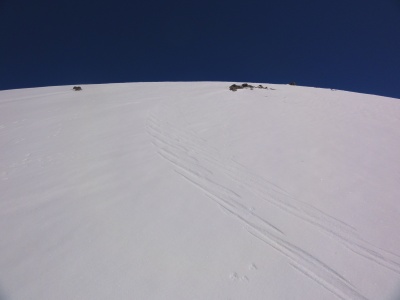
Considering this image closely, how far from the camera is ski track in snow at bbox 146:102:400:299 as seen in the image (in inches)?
88.6

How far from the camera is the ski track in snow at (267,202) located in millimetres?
2250

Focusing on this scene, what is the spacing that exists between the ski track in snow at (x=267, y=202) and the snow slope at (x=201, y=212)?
0.02 meters

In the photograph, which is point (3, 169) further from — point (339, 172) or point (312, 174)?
point (339, 172)

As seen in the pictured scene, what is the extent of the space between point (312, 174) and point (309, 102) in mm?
6202

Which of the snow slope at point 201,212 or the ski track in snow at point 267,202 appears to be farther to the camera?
the ski track in snow at point 267,202

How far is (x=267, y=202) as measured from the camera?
3215 millimetres

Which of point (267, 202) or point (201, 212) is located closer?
point (201, 212)

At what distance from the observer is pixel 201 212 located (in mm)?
3010

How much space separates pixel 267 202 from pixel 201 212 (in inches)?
36.1

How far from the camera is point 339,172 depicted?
13.0 feet

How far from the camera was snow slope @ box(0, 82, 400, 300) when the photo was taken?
6.97 feet

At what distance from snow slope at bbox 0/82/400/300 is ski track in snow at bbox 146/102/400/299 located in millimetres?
15

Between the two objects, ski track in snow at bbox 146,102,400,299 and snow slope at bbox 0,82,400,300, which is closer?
snow slope at bbox 0,82,400,300

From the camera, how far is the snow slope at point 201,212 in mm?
2123
